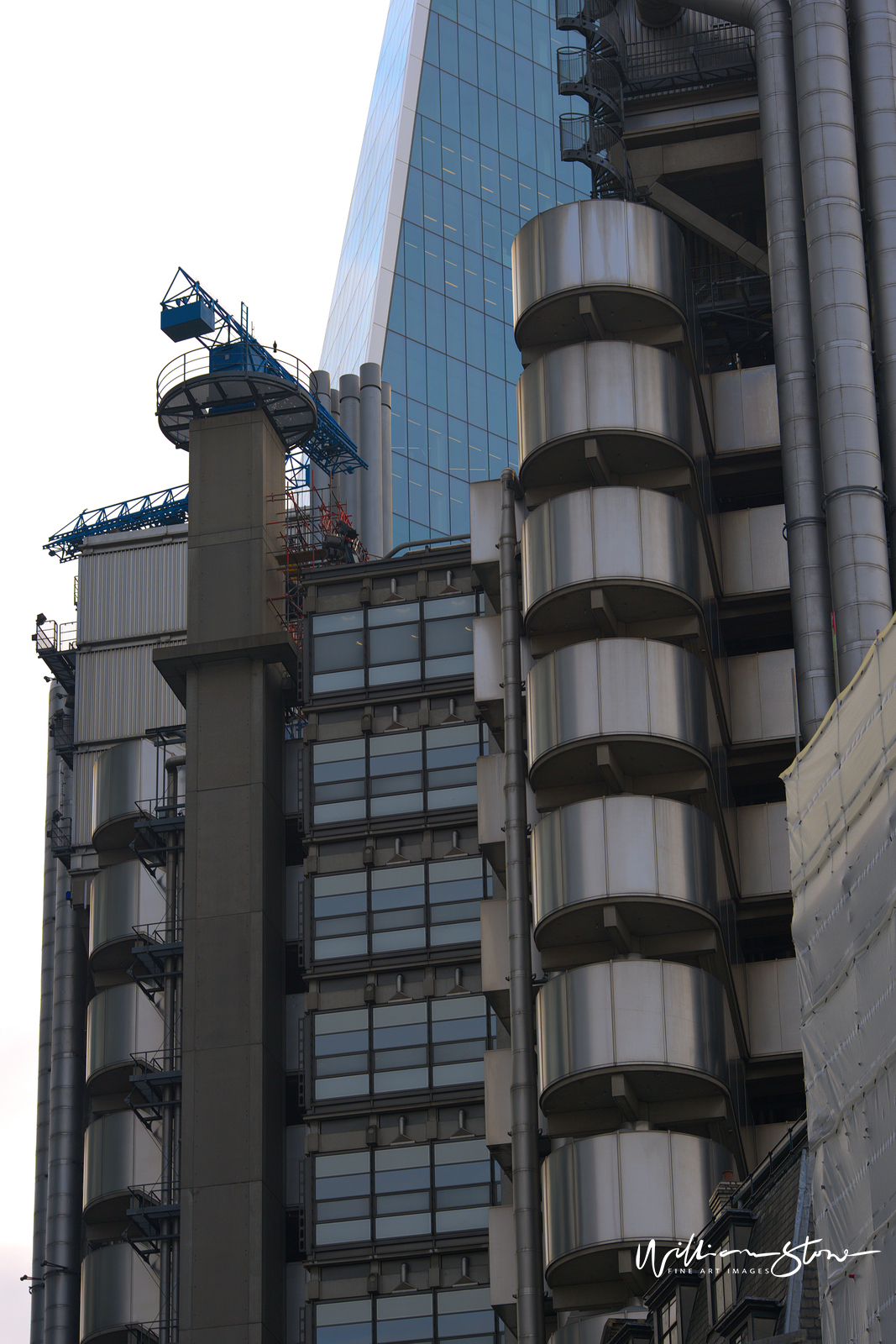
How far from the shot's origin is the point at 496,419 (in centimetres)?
15025

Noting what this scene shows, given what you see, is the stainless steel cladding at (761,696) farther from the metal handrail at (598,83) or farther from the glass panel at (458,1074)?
the metal handrail at (598,83)

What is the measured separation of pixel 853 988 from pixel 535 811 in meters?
27.8

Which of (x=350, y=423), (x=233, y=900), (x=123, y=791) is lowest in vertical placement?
(x=233, y=900)

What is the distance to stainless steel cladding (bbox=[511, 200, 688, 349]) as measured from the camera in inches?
2712

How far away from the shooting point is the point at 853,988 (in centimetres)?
3981

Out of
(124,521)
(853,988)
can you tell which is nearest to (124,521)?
(124,521)

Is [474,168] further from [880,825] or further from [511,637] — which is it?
[880,825]

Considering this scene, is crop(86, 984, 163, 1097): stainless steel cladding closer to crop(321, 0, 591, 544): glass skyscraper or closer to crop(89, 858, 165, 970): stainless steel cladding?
crop(89, 858, 165, 970): stainless steel cladding

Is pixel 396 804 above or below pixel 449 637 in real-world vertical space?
below

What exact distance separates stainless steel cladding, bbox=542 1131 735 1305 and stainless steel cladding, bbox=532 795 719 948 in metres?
5.75

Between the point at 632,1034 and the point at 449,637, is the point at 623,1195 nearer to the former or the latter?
the point at 632,1034

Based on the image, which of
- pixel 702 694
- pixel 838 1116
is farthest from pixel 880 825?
pixel 702 694

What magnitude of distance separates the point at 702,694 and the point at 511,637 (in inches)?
234

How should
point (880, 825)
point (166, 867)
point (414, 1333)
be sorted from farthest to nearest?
1. point (166, 867)
2. point (414, 1333)
3. point (880, 825)
